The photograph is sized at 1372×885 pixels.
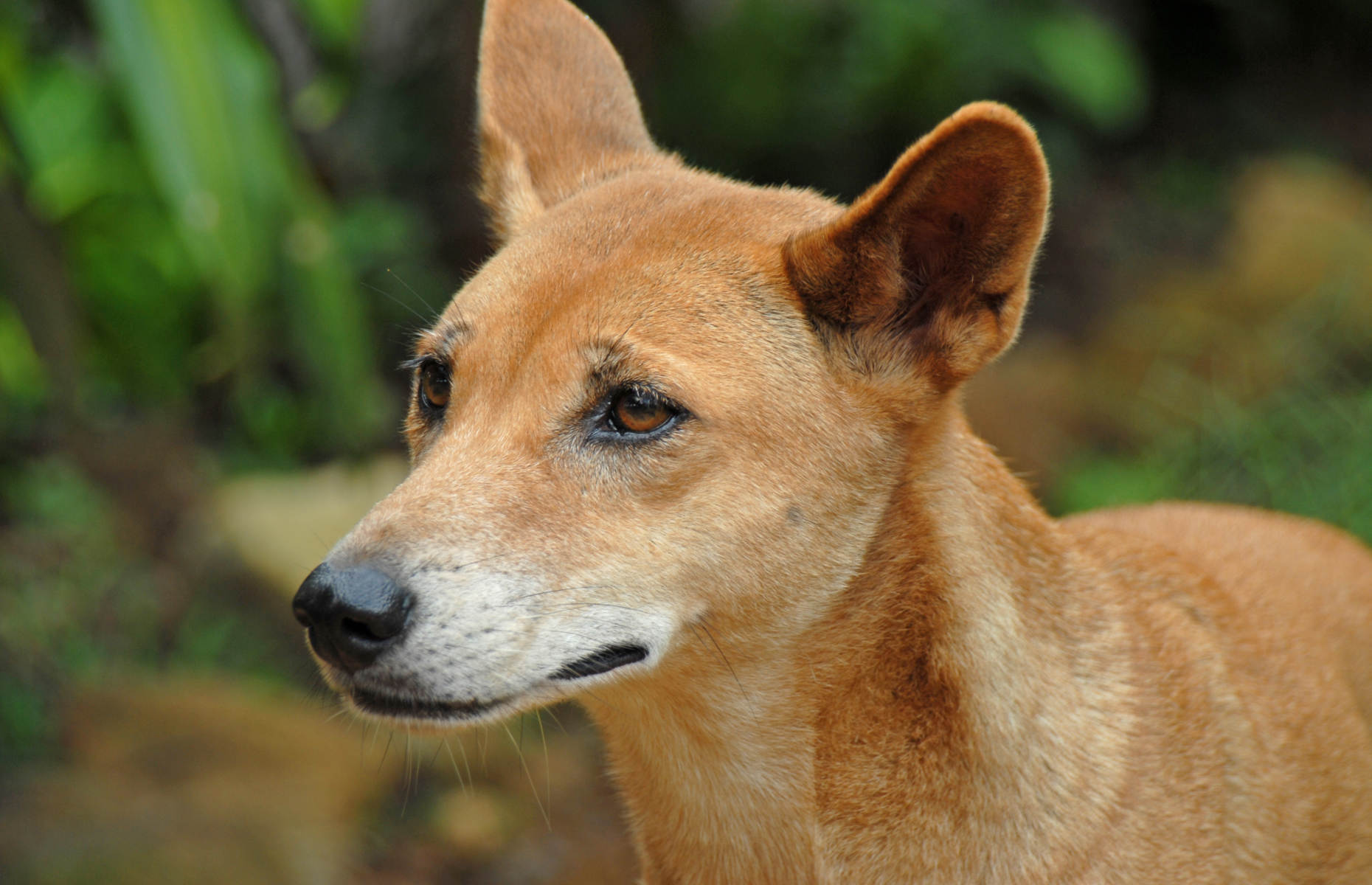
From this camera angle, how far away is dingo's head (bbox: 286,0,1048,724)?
247 centimetres

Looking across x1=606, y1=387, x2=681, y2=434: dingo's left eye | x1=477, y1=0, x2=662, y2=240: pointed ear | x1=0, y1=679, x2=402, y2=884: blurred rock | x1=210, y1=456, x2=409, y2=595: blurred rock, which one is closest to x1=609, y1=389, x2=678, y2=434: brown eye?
x1=606, y1=387, x2=681, y2=434: dingo's left eye

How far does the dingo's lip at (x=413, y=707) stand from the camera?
2.51m

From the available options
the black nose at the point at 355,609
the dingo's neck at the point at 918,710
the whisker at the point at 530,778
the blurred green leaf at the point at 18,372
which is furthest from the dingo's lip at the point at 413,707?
the blurred green leaf at the point at 18,372

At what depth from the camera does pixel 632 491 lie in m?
2.65

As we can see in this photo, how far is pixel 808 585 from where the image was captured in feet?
8.87

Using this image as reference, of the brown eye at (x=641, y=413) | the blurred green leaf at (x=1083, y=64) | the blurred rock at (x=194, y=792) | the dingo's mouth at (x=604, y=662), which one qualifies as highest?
the brown eye at (x=641, y=413)

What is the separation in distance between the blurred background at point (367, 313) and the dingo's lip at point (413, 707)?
1.27 meters

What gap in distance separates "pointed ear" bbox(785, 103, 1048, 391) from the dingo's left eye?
42cm

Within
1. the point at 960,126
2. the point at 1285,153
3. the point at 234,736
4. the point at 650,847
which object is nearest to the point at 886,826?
the point at 650,847

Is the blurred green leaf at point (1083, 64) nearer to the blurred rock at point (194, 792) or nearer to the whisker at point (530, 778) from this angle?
the whisker at point (530, 778)

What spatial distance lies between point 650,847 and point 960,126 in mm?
1799

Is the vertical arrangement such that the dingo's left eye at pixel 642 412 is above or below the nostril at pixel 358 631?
above

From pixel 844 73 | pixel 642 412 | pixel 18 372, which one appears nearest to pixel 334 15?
pixel 18 372

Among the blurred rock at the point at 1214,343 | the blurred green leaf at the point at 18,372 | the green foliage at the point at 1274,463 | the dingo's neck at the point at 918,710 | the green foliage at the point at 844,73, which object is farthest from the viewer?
the green foliage at the point at 844,73
